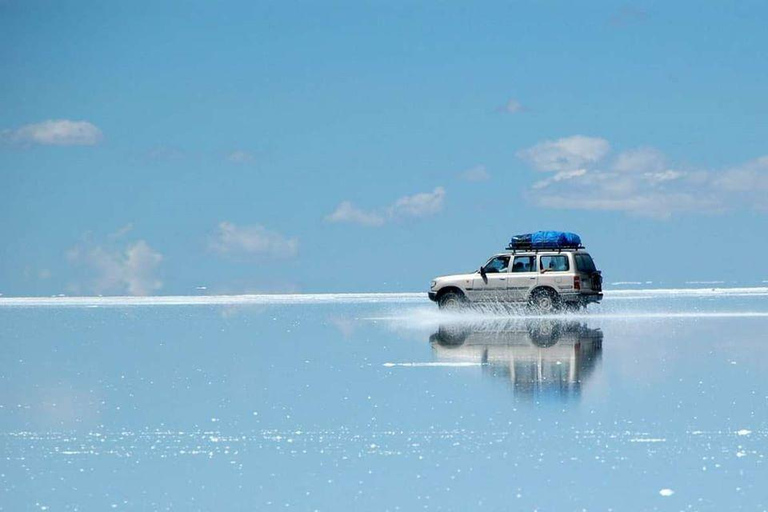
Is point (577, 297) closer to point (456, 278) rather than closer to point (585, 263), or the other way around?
point (585, 263)

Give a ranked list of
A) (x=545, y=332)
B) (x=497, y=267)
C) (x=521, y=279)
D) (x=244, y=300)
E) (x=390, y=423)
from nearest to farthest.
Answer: (x=390, y=423) < (x=545, y=332) < (x=521, y=279) < (x=497, y=267) < (x=244, y=300)

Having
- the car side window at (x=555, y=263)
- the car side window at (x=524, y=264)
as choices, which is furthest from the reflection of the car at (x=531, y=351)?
the car side window at (x=524, y=264)

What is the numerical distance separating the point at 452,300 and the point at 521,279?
2090 mm

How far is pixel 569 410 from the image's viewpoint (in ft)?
42.0

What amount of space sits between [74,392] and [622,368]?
771 cm

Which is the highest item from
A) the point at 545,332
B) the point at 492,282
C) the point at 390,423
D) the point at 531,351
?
the point at 492,282

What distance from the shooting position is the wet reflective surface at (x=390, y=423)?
28.9ft

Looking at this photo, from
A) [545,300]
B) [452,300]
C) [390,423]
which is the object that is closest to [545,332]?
[545,300]

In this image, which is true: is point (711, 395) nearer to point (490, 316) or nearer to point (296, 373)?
point (296, 373)

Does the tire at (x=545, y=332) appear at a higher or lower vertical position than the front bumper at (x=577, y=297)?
lower

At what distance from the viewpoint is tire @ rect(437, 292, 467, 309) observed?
33.0m

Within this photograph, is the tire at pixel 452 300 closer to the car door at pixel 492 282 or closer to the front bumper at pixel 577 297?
the car door at pixel 492 282

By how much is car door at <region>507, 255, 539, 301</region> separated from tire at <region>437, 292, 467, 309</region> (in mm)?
1403

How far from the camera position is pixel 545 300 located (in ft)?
106
